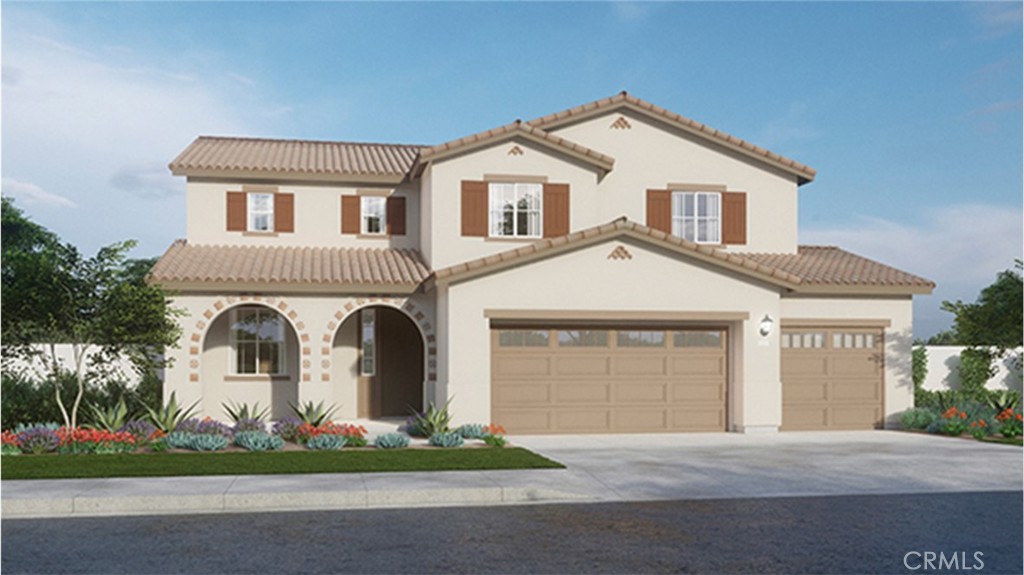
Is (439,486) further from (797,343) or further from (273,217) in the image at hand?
(273,217)

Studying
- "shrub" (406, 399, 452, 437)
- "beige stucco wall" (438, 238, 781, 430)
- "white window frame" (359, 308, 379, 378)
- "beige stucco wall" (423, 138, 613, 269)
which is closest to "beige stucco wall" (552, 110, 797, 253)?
"beige stucco wall" (423, 138, 613, 269)

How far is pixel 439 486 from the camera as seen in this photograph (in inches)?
494

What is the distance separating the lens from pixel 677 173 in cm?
2519

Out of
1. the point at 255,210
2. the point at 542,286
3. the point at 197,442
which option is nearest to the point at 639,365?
the point at 542,286

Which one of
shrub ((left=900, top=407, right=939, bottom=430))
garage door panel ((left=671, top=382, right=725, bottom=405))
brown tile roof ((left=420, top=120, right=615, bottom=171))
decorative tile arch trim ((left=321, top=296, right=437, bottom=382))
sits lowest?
shrub ((left=900, top=407, right=939, bottom=430))

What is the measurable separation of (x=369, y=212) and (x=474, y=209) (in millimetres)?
3694

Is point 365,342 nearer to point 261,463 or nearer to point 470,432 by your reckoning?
point 470,432

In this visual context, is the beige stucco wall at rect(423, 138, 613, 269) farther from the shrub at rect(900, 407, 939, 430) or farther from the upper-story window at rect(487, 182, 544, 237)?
the shrub at rect(900, 407, 939, 430)

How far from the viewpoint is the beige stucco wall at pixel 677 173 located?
2489 centimetres

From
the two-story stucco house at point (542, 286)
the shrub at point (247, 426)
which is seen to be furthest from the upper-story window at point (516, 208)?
the shrub at point (247, 426)

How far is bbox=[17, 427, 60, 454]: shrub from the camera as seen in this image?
1628 centimetres

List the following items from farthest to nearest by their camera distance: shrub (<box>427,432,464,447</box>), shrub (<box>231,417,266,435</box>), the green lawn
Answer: shrub (<box>231,417,266,435</box>) < shrub (<box>427,432,464,447</box>) < the green lawn

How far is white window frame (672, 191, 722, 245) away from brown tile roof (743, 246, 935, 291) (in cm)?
106

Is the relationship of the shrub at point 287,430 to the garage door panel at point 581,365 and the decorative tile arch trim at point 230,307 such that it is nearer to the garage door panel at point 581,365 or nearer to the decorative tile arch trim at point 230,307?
the decorative tile arch trim at point 230,307
